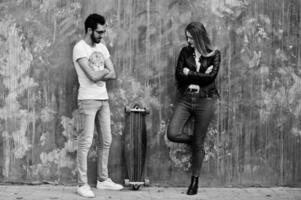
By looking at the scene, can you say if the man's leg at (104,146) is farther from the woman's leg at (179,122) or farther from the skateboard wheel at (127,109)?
the woman's leg at (179,122)

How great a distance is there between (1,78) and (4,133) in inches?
27.9

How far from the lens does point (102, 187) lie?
8562 millimetres

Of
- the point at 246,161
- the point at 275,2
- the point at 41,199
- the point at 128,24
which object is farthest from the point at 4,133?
the point at 275,2

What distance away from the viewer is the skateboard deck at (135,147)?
335 inches

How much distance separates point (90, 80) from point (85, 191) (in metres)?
1.33

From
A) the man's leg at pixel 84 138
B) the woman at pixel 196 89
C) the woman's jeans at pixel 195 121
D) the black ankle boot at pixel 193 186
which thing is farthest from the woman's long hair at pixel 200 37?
the black ankle boot at pixel 193 186

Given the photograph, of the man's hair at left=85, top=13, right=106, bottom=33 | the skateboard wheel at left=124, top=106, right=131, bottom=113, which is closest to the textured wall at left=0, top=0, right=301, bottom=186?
the skateboard wheel at left=124, top=106, right=131, bottom=113

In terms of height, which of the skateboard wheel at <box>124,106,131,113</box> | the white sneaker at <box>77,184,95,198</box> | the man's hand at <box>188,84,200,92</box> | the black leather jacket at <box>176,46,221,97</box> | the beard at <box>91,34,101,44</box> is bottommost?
the white sneaker at <box>77,184,95,198</box>

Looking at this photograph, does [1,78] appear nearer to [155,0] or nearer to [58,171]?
[58,171]

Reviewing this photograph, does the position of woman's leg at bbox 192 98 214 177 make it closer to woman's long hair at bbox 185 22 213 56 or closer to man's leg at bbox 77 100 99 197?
woman's long hair at bbox 185 22 213 56

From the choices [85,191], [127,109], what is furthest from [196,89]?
[85,191]

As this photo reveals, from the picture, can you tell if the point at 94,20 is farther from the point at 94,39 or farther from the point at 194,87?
the point at 194,87

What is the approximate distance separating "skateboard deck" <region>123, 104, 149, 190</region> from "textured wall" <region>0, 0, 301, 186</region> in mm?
195

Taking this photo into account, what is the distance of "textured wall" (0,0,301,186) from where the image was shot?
8.73m
